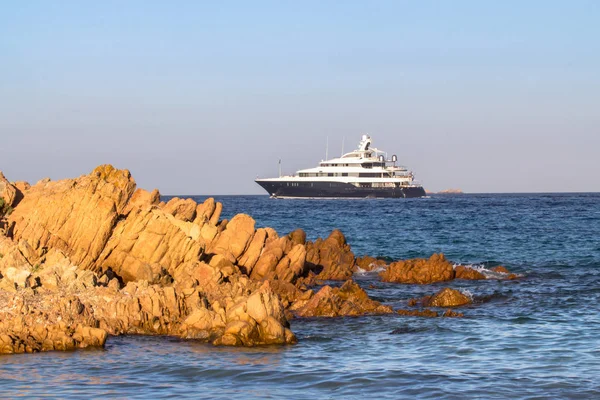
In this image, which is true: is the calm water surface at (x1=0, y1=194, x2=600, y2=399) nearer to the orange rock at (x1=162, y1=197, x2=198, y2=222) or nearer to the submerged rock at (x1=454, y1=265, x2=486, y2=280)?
the submerged rock at (x1=454, y1=265, x2=486, y2=280)

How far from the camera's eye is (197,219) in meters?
22.7

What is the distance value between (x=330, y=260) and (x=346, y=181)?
102963mm

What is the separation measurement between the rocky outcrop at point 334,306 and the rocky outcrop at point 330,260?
285 inches

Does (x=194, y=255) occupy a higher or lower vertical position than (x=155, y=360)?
higher

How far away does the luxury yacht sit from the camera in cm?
12988

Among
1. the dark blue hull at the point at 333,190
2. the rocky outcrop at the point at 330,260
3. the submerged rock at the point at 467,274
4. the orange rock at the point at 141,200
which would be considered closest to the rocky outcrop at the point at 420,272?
the submerged rock at the point at 467,274

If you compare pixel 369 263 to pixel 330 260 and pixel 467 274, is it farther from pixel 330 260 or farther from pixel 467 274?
pixel 467 274

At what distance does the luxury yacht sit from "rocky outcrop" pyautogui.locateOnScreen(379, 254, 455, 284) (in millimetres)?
103688

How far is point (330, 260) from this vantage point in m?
27.2

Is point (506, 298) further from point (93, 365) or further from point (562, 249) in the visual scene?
point (562, 249)

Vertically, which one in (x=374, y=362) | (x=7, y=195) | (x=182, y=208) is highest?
(x=7, y=195)

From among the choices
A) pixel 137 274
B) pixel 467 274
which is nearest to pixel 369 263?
pixel 467 274

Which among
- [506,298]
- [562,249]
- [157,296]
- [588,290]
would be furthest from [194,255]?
[562,249]

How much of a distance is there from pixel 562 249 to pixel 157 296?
24644 mm
